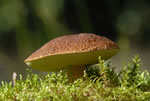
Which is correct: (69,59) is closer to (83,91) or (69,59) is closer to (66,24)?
(83,91)

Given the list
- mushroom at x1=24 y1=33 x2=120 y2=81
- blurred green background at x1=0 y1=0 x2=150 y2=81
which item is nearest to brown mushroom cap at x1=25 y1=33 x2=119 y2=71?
mushroom at x1=24 y1=33 x2=120 y2=81

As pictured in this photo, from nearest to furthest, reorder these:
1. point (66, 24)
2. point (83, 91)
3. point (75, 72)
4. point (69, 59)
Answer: point (83, 91), point (69, 59), point (75, 72), point (66, 24)

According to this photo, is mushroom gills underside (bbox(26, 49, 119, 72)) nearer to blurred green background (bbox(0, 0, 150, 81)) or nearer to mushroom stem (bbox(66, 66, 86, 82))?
mushroom stem (bbox(66, 66, 86, 82))

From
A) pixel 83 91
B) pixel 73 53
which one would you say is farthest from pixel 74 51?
pixel 83 91

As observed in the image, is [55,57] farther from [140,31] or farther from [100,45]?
[140,31]

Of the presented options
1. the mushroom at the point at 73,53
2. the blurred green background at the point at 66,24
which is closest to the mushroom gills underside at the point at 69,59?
the mushroom at the point at 73,53

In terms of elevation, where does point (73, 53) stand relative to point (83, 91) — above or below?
above

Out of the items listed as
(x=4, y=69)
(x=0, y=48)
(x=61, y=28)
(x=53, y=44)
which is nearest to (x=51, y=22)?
(x=61, y=28)
